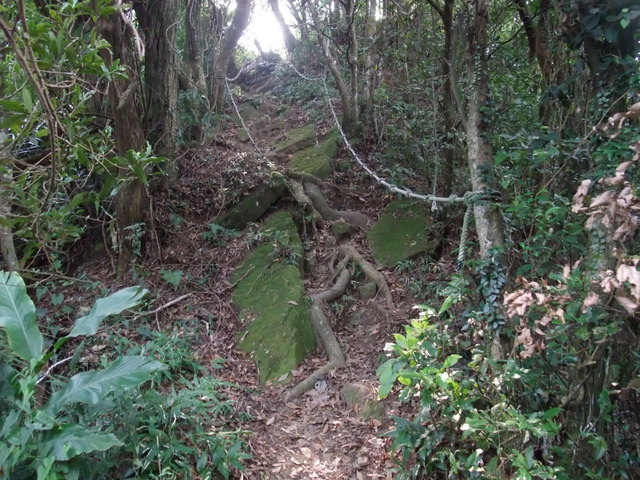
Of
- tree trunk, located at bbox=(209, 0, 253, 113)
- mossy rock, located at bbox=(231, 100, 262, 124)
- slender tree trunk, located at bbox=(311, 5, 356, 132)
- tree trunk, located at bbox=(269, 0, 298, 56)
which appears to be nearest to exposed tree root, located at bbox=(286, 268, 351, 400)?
slender tree trunk, located at bbox=(311, 5, 356, 132)

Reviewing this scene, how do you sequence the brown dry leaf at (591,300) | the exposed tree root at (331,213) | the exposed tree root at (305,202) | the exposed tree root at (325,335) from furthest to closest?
the exposed tree root at (331,213)
the exposed tree root at (305,202)
the exposed tree root at (325,335)
the brown dry leaf at (591,300)

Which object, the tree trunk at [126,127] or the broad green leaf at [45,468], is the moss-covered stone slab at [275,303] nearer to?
the tree trunk at [126,127]

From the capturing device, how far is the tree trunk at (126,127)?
19.4 feet

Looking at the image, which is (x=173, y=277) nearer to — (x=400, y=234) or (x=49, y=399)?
(x=400, y=234)

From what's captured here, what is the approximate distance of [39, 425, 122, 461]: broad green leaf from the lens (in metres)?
2.59

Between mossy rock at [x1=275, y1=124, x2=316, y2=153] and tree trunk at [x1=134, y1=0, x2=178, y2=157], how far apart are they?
2302mm

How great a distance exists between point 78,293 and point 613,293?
6.23m

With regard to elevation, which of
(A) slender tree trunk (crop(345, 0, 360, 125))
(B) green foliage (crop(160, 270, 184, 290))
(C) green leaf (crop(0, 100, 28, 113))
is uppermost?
(A) slender tree trunk (crop(345, 0, 360, 125))

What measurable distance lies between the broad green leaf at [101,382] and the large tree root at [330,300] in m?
2.00

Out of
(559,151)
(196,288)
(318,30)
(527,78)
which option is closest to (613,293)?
(559,151)

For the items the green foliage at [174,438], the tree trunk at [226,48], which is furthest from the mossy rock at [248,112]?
the green foliage at [174,438]

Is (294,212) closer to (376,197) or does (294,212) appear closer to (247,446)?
(376,197)

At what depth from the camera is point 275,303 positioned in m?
5.72

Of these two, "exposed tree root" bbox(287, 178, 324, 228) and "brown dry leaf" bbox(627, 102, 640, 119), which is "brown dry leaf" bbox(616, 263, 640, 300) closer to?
"brown dry leaf" bbox(627, 102, 640, 119)
